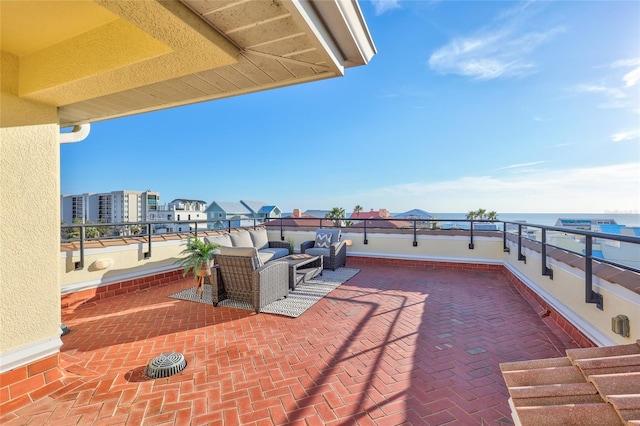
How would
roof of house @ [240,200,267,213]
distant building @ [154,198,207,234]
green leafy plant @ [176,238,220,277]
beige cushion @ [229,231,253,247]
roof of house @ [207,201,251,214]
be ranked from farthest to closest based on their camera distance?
roof of house @ [240,200,267,213] < roof of house @ [207,201,251,214] < distant building @ [154,198,207,234] < beige cushion @ [229,231,253,247] < green leafy plant @ [176,238,220,277]

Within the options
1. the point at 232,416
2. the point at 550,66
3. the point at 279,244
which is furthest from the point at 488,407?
the point at 550,66

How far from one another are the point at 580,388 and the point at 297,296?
3712mm

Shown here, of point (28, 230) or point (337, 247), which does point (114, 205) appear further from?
point (28, 230)

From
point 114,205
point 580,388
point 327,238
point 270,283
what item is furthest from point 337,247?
point 114,205

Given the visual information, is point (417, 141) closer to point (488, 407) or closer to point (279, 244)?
point (279, 244)

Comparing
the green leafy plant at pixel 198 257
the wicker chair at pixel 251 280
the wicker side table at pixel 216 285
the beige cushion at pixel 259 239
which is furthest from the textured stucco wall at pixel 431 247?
the wicker side table at pixel 216 285

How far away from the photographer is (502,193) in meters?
30.0

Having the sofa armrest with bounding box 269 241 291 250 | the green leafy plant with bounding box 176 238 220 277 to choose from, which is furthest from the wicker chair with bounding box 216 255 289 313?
the sofa armrest with bounding box 269 241 291 250

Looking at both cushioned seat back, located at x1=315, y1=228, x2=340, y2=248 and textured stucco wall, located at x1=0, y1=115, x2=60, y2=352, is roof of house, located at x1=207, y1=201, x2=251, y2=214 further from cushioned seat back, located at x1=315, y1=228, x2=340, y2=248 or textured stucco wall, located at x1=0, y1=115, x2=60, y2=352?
textured stucco wall, located at x1=0, y1=115, x2=60, y2=352

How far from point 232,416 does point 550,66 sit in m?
11.3

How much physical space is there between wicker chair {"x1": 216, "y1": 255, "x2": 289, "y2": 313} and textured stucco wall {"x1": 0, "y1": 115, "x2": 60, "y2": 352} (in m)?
1.96

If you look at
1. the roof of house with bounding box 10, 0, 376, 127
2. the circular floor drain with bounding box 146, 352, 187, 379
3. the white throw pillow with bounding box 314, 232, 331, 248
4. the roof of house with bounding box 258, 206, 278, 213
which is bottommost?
the circular floor drain with bounding box 146, 352, 187, 379

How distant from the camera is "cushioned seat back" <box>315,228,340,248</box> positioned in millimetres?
6520

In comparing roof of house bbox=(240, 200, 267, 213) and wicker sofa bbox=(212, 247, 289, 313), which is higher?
roof of house bbox=(240, 200, 267, 213)
